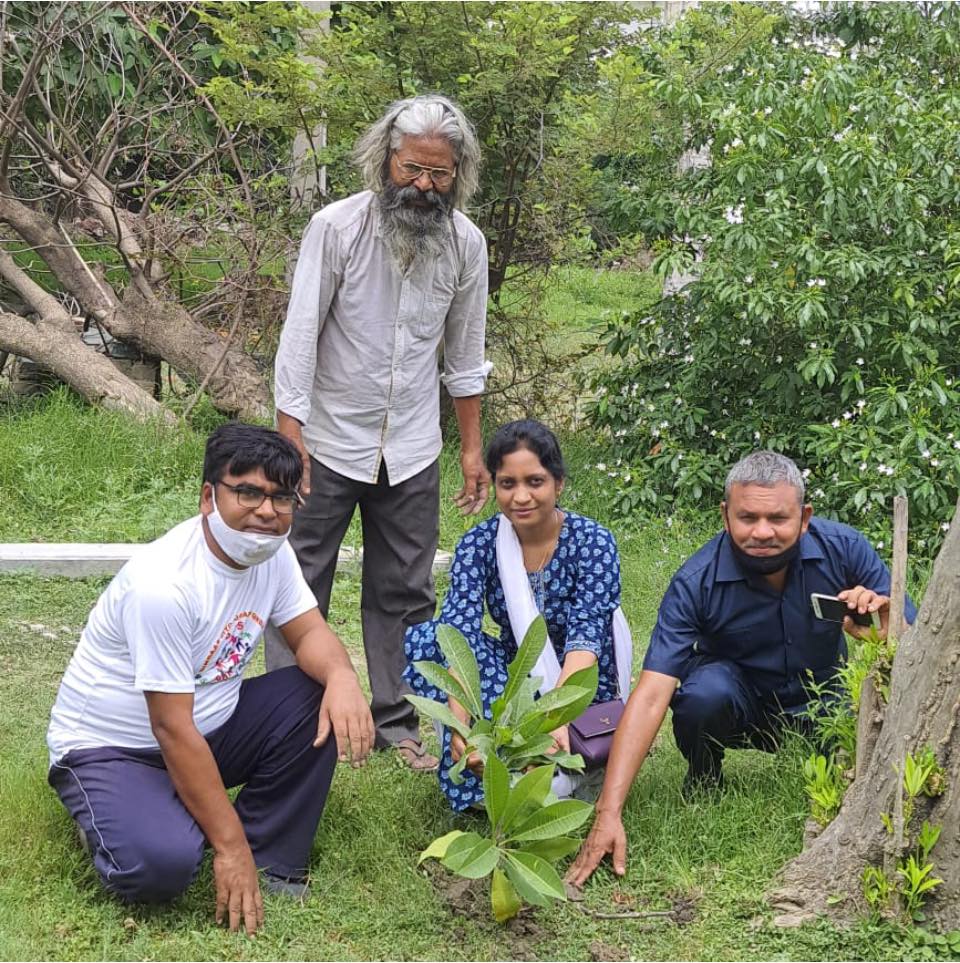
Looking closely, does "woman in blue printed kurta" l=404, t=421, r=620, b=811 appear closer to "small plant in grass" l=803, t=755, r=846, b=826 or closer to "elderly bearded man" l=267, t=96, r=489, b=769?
"elderly bearded man" l=267, t=96, r=489, b=769

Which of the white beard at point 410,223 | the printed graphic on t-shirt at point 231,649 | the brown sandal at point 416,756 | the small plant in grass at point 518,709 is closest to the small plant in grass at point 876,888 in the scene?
the small plant in grass at point 518,709

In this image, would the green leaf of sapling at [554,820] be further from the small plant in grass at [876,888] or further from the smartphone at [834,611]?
the smartphone at [834,611]

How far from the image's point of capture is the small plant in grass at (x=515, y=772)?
322 cm

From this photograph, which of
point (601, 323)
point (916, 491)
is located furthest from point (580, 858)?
point (601, 323)

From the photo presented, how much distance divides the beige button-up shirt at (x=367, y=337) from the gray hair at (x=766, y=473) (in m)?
1.15

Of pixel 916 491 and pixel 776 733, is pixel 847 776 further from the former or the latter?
pixel 916 491

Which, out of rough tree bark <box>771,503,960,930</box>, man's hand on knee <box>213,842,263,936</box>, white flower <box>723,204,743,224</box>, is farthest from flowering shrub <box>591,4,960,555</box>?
man's hand on knee <box>213,842,263,936</box>

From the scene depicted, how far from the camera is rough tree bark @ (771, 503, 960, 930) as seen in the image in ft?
10.4

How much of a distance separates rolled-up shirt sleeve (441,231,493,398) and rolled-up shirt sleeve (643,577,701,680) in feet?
3.57

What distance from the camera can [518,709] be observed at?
3.44 meters

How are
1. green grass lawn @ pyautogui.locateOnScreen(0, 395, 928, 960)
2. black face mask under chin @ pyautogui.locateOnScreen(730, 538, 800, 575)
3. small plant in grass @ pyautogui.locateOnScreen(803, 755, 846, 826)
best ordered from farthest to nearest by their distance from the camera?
black face mask under chin @ pyautogui.locateOnScreen(730, 538, 800, 575) → small plant in grass @ pyautogui.locateOnScreen(803, 755, 846, 826) → green grass lawn @ pyautogui.locateOnScreen(0, 395, 928, 960)

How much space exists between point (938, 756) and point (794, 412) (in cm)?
390

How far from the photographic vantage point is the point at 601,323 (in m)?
7.91

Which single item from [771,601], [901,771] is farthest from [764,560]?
[901,771]
